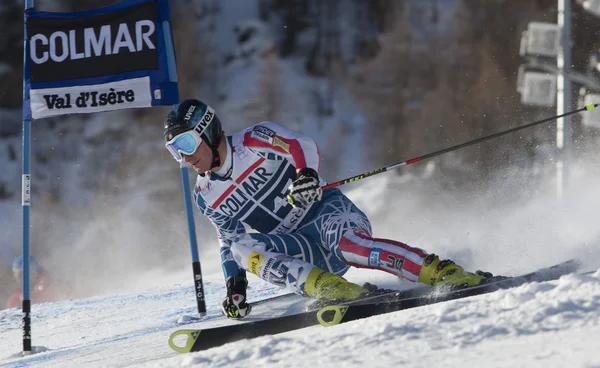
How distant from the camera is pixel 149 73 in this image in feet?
18.3

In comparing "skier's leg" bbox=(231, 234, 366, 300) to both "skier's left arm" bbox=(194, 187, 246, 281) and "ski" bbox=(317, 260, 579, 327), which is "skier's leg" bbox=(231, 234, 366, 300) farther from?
"ski" bbox=(317, 260, 579, 327)

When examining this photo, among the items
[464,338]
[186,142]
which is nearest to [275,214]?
[186,142]

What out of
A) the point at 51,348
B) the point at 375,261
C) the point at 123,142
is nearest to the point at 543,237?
the point at 375,261

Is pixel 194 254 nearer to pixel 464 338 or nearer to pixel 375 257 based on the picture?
pixel 375 257

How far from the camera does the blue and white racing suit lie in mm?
4340

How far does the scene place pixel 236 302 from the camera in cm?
459

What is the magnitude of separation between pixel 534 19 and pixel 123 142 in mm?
10716

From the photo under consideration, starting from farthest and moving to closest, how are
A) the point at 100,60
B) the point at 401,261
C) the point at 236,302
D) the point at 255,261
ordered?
the point at 100,60 < the point at 236,302 < the point at 255,261 < the point at 401,261

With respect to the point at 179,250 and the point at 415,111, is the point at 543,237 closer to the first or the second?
the point at 179,250

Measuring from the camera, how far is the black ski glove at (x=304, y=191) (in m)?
4.18

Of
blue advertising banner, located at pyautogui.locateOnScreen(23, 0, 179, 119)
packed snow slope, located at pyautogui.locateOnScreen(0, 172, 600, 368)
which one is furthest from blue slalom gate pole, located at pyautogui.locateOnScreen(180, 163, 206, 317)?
blue advertising banner, located at pyautogui.locateOnScreen(23, 0, 179, 119)

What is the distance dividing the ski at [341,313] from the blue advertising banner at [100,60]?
2122 millimetres

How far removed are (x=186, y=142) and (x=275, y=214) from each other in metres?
0.67

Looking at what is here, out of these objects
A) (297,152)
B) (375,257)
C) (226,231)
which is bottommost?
(375,257)
